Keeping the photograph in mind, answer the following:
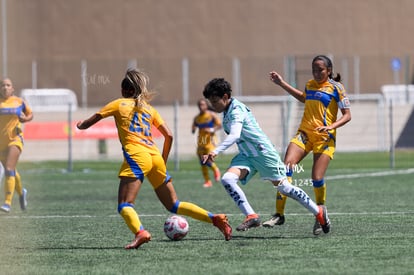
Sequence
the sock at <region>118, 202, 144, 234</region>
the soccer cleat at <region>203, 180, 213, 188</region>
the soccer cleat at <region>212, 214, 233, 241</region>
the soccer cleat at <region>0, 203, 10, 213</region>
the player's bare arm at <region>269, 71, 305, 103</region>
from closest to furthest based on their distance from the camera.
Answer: the sock at <region>118, 202, 144, 234</region>, the soccer cleat at <region>212, 214, 233, 241</region>, the player's bare arm at <region>269, 71, 305, 103</region>, the soccer cleat at <region>0, 203, 10, 213</region>, the soccer cleat at <region>203, 180, 213, 188</region>

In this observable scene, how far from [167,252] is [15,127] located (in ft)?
20.8

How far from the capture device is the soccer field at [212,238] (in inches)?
379

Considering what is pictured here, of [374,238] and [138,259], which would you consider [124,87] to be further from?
[374,238]

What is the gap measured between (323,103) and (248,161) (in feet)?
4.27

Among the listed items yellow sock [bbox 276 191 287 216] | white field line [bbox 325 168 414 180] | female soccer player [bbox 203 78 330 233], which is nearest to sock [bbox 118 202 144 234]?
female soccer player [bbox 203 78 330 233]

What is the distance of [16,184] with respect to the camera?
55.1ft

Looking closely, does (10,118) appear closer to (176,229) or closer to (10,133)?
(10,133)

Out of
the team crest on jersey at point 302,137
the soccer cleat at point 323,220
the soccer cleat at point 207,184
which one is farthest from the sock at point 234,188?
the soccer cleat at point 207,184

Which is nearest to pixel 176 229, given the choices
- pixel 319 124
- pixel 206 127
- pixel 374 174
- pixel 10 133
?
pixel 319 124

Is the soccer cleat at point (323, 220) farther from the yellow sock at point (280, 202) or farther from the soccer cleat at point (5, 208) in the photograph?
the soccer cleat at point (5, 208)

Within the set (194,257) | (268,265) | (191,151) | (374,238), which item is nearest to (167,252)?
(194,257)

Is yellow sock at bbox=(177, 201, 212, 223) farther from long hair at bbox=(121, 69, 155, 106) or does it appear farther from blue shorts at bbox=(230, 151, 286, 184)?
long hair at bbox=(121, 69, 155, 106)

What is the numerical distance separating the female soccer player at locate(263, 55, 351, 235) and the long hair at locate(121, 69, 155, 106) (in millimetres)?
2093

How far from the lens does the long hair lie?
11.3 meters
